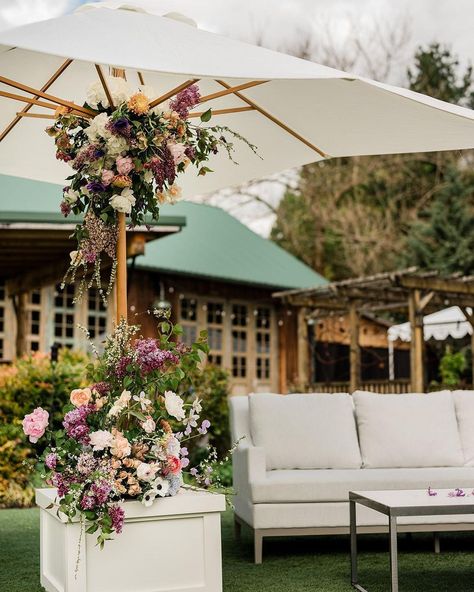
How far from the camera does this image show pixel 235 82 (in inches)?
220

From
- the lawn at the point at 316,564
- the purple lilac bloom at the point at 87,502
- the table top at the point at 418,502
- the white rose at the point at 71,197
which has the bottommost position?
the lawn at the point at 316,564

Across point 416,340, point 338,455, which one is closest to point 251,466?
point 338,455

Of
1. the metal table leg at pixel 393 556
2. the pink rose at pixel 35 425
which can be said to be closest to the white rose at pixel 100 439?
the pink rose at pixel 35 425

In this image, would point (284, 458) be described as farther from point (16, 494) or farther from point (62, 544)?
point (16, 494)

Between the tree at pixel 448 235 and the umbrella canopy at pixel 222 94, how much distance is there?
49.6ft

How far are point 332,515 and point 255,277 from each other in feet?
33.4

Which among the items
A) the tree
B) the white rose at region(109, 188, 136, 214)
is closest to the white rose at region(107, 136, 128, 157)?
the white rose at region(109, 188, 136, 214)

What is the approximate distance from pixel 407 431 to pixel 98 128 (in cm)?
371

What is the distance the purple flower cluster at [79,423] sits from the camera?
13.9 ft

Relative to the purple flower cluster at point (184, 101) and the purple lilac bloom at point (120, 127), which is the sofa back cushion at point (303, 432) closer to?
the purple flower cluster at point (184, 101)

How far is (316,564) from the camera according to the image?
5977 mm

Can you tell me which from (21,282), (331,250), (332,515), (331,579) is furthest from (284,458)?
(331,250)

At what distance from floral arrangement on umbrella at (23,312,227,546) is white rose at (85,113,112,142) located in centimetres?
100

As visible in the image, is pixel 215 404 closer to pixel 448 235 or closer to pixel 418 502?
pixel 418 502
